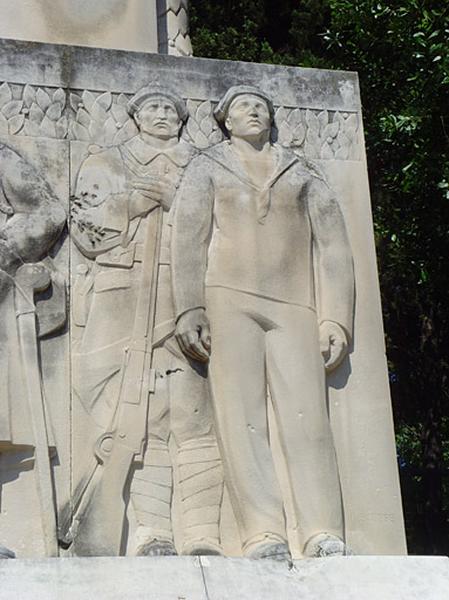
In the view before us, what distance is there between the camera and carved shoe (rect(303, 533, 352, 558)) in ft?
26.4

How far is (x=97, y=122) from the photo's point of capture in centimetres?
914

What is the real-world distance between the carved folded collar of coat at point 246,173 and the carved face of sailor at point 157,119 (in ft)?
1.05

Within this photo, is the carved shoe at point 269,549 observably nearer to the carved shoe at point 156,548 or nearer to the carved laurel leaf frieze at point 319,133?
the carved shoe at point 156,548

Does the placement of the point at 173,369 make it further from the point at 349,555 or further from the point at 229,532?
the point at 349,555

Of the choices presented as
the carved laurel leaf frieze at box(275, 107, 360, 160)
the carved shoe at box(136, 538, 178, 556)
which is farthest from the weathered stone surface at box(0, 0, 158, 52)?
the carved shoe at box(136, 538, 178, 556)

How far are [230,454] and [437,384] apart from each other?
34.2ft

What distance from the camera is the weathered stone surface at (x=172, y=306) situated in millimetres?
8195

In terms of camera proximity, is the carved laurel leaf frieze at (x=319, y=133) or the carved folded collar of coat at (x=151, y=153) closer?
the carved folded collar of coat at (x=151, y=153)

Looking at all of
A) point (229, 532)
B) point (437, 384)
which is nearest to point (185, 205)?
point (229, 532)

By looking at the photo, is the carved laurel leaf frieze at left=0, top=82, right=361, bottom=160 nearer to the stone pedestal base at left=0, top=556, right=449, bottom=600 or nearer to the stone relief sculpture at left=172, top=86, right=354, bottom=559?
the stone relief sculpture at left=172, top=86, right=354, bottom=559

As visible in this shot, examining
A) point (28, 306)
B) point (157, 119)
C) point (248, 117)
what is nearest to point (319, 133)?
point (248, 117)

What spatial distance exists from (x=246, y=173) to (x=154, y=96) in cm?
92

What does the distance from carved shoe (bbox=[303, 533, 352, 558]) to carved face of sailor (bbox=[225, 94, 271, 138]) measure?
9.98ft

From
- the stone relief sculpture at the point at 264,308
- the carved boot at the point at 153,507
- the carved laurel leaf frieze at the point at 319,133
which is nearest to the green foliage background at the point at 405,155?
the carved laurel leaf frieze at the point at 319,133
